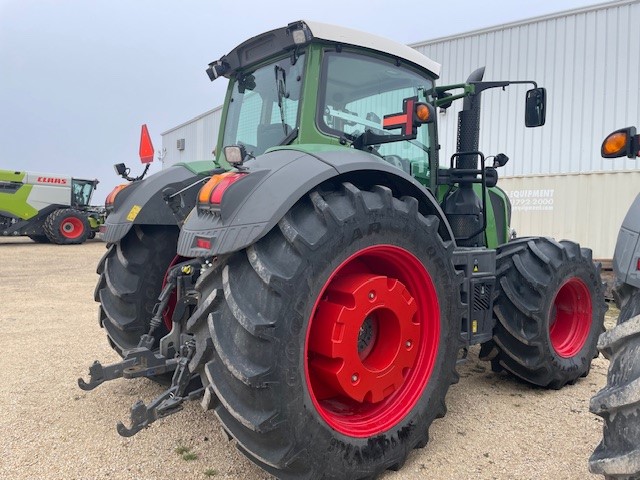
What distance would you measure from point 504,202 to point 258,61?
7.72ft

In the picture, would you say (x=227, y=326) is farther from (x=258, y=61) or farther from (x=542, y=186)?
(x=542, y=186)

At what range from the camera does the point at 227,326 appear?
6.77ft

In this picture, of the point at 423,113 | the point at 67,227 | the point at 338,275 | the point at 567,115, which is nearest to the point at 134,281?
the point at 338,275

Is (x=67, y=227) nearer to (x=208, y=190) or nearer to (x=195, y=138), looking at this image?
(x=195, y=138)

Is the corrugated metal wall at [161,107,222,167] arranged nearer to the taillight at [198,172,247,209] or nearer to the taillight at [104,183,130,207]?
the taillight at [104,183,130,207]

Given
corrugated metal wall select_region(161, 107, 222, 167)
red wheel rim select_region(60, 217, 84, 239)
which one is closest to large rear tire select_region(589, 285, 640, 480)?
corrugated metal wall select_region(161, 107, 222, 167)

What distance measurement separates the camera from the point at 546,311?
11.3ft

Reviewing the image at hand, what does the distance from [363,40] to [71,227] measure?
57.6 ft

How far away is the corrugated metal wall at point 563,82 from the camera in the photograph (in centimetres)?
1027

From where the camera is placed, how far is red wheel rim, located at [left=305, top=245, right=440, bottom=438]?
2.34 meters

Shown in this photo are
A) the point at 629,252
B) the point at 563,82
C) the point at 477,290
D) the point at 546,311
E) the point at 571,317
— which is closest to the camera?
the point at 629,252

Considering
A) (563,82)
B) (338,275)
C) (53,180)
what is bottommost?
(338,275)

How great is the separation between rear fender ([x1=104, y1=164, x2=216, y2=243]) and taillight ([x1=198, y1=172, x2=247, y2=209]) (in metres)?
0.70

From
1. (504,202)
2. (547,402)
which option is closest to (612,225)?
(504,202)
